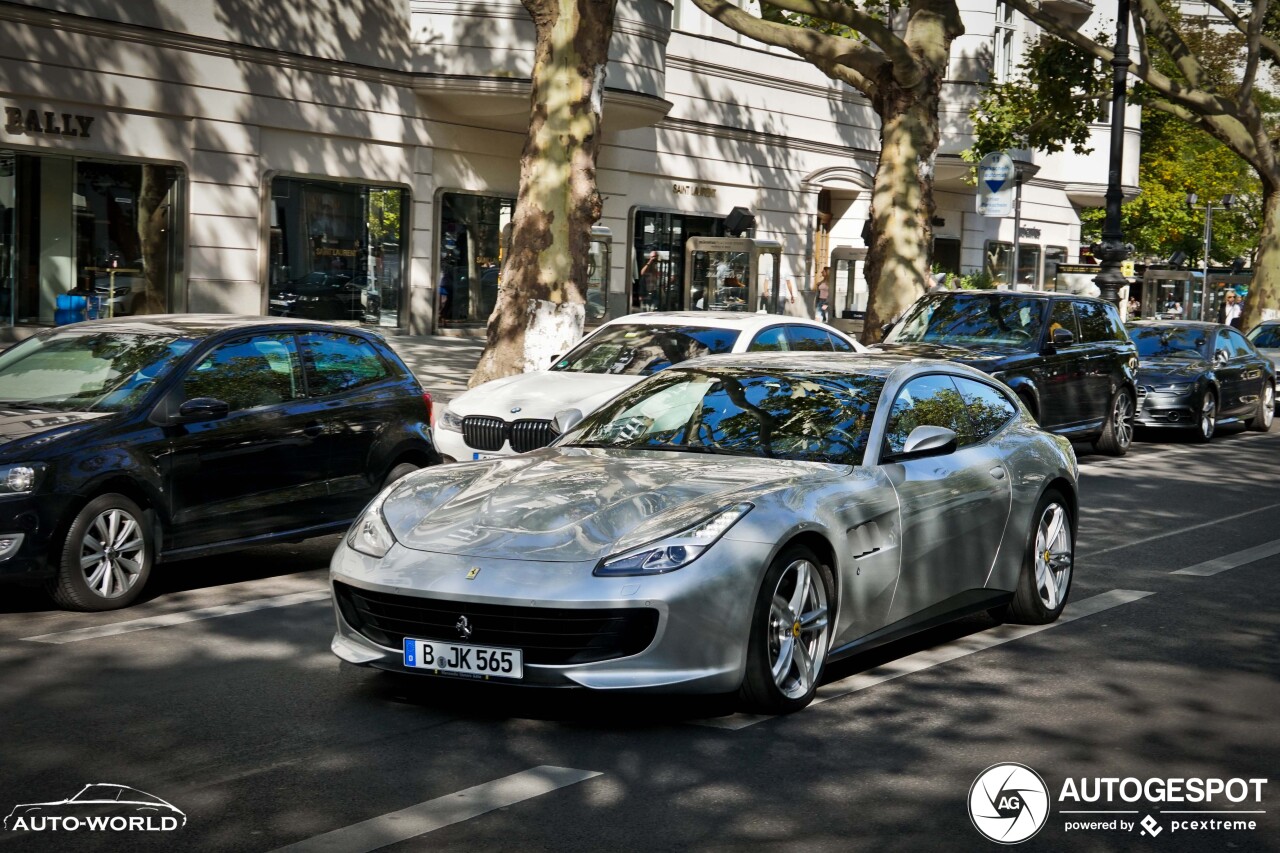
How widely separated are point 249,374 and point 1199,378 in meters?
14.9

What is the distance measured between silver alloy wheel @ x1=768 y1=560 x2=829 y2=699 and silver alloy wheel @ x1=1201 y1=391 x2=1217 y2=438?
15971 millimetres

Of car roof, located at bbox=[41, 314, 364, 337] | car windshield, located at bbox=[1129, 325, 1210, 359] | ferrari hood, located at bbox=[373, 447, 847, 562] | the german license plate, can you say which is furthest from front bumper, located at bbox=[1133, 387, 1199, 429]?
the german license plate

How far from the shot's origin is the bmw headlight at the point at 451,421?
1315 centimetres

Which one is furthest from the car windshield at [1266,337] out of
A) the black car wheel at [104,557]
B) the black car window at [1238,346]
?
the black car wheel at [104,557]

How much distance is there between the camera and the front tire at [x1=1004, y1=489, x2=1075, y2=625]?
813cm

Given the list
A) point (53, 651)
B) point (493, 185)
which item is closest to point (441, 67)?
point (493, 185)

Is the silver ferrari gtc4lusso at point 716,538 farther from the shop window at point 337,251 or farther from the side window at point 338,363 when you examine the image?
the shop window at point 337,251

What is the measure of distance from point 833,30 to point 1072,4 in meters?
15.3

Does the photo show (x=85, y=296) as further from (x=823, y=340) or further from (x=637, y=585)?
(x=637, y=585)

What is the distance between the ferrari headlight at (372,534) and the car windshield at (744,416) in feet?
3.96

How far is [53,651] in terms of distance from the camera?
24.2 feet

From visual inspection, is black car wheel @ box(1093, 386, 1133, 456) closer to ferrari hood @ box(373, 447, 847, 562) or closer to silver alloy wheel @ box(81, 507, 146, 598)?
ferrari hood @ box(373, 447, 847, 562)

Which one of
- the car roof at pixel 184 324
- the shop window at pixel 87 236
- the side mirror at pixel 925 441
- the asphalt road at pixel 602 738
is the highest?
the shop window at pixel 87 236

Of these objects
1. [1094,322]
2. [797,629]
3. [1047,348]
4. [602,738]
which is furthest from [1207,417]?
[602,738]
